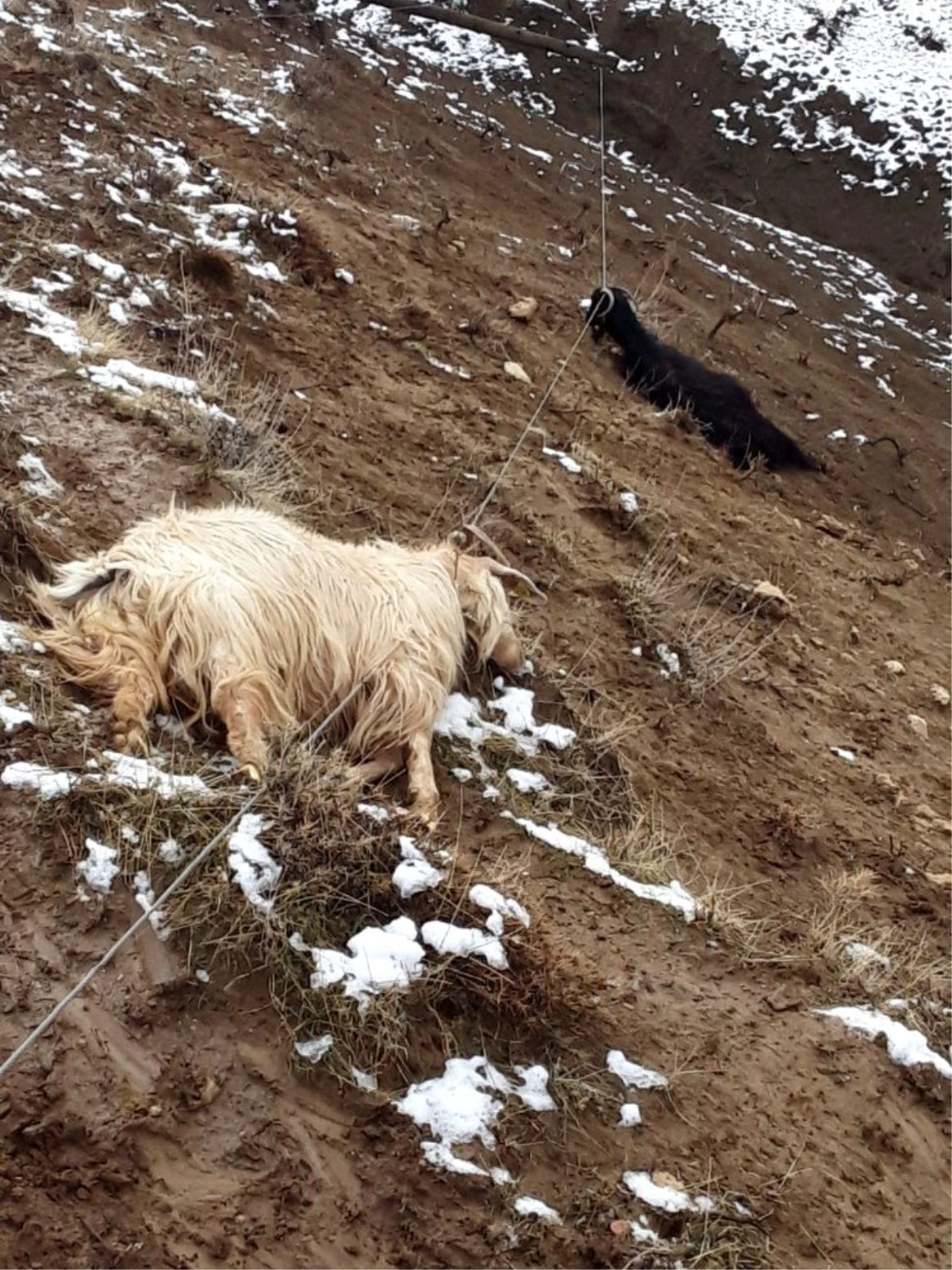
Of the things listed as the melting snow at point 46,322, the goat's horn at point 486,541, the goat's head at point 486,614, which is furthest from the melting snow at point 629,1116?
the melting snow at point 46,322

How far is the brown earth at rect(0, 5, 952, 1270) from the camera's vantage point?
244 cm

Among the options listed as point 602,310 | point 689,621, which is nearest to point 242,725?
point 689,621

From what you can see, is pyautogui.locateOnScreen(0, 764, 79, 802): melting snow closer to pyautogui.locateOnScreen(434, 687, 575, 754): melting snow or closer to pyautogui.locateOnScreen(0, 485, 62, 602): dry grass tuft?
pyautogui.locateOnScreen(0, 485, 62, 602): dry grass tuft

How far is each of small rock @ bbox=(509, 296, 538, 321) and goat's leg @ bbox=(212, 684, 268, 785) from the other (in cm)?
613

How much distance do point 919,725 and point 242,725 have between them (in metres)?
4.27

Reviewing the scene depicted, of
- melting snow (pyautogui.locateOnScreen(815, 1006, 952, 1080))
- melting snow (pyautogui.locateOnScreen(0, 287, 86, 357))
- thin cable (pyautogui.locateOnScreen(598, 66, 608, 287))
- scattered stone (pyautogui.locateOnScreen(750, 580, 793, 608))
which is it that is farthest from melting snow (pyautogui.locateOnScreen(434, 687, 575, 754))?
thin cable (pyautogui.locateOnScreen(598, 66, 608, 287))

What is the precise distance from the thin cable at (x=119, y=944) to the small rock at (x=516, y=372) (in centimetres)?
540

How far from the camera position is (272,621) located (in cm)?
361

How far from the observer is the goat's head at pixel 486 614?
454cm

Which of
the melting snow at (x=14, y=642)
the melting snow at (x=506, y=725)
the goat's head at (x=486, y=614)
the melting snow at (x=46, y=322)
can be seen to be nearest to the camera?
the melting snow at (x=14, y=642)

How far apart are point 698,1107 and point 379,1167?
97 cm

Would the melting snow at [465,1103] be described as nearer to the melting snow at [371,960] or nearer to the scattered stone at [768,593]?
the melting snow at [371,960]

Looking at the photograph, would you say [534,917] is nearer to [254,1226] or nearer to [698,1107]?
[698,1107]

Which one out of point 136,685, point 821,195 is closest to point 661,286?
point 821,195
